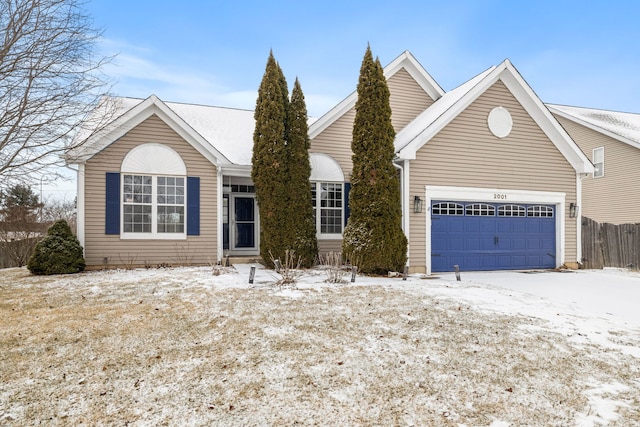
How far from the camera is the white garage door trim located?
→ 36.6ft

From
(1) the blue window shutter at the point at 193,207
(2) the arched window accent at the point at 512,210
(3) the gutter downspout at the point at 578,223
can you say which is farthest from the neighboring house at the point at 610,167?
(1) the blue window shutter at the point at 193,207

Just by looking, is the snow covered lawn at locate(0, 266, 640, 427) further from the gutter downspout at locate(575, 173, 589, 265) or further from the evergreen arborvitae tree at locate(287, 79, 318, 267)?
the gutter downspout at locate(575, 173, 589, 265)

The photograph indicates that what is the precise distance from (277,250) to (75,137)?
579cm

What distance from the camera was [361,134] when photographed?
10516 millimetres

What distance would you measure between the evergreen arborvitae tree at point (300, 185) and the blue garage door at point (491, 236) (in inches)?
141

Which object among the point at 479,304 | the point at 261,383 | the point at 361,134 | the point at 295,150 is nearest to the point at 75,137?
the point at 295,150

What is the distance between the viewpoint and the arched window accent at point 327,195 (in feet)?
41.3

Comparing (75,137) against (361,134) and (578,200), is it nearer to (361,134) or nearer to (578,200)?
(361,134)

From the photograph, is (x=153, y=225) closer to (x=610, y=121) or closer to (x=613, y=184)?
(x=613, y=184)

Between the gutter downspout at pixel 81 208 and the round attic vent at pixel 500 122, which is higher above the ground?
the round attic vent at pixel 500 122

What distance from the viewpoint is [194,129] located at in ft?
38.3

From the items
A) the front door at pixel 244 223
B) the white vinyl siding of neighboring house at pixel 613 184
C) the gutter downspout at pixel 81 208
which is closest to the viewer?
the gutter downspout at pixel 81 208

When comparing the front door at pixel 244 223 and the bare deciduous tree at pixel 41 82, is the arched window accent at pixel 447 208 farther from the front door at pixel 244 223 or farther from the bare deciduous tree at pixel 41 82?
the bare deciduous tree at pixel 41 82

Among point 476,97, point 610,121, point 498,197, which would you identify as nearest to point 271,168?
point 476,97
